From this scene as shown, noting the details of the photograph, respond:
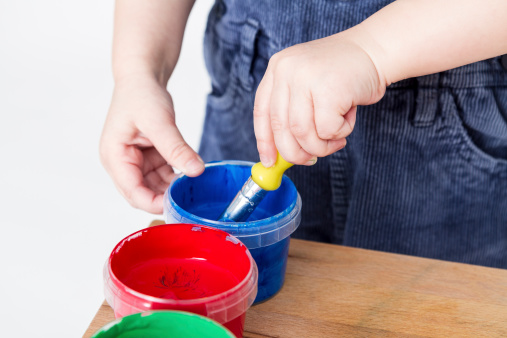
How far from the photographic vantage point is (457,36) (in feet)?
2.00

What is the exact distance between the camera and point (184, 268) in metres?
0.56

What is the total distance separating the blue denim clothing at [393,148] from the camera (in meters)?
0.81

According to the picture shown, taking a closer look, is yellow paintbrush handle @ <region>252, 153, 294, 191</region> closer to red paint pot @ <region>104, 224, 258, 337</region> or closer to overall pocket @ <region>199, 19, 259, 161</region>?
red paint pot @ <region>104, 224, 258, 337</region>

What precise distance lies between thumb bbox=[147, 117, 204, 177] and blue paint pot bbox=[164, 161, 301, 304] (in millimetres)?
17

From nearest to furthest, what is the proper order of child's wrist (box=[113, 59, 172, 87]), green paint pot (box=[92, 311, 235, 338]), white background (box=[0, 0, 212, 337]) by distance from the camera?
green paint pot (box=[92, 311, 235, 338])
child's wrist (box=[113, 59, 172, 87])
white background (box=[0, 0, 212, 337])

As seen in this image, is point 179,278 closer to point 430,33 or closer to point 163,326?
point 163,326

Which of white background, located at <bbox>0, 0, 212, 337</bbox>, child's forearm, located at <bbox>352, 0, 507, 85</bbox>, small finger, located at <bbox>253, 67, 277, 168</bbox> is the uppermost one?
child's forearm, located at <bbox>352, 0, 507, 85</bbox>

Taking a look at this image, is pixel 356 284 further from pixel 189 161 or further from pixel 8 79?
pixel 8 79

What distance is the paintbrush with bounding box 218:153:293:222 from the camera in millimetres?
627

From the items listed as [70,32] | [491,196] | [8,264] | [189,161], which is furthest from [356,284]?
[70,32]

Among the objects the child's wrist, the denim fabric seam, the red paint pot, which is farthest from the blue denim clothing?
the red paint pot

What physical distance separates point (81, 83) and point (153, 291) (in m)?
1.51

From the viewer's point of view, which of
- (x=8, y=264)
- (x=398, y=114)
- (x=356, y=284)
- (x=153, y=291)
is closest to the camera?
(x=153, y=291)

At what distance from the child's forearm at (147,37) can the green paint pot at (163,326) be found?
0.42 metres
